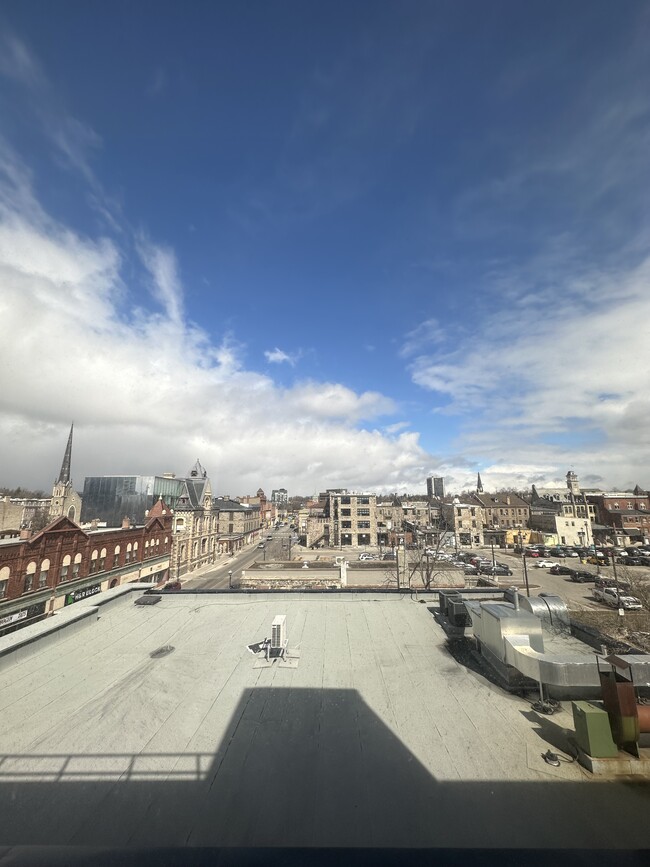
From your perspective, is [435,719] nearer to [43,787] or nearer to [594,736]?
[594,736]

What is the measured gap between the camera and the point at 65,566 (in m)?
37.0

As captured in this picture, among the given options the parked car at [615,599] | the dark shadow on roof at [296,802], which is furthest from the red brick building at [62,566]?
the parked car at [615,599]

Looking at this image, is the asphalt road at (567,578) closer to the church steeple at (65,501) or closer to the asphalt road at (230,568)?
the asphalt road at (230,568)

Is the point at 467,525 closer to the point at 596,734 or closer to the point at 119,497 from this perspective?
the point at 119,497

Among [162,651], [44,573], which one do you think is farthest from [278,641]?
[44,573]

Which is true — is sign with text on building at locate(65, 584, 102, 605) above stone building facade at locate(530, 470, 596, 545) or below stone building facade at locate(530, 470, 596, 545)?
below

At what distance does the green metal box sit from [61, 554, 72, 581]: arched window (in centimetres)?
4292

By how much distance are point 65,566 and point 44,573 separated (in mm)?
2550

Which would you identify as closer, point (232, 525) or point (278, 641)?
point (278, 641)

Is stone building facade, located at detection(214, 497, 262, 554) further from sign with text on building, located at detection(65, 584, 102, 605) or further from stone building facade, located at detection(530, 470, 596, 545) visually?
stone building facade, located at detection(530, 470, 596, 545)

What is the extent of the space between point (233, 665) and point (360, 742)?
4274 mm

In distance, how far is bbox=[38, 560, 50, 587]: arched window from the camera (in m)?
34.1

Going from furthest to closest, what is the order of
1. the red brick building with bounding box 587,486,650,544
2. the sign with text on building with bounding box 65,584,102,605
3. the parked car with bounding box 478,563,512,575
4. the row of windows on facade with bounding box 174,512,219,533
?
the red brick building with bounding box 587,486,650,544
the row of windows on facade with bounding box 174,512,219,533
the parked car with bounding box 478,563,512,575
the sign with text on building with bounding box 65,584,102,605

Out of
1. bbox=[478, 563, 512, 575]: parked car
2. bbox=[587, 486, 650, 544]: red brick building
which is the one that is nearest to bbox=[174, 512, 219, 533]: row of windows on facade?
bbox=[478, 563, 512, 575]: parked car
